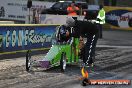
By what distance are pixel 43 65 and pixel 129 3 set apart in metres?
Answer: 58.5

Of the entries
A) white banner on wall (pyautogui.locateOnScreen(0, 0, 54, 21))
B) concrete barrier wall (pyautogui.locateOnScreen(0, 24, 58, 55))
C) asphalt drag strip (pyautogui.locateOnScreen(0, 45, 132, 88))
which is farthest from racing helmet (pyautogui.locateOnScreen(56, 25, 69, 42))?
white banner on wall (pyautogui.locateOnScreen(0, 0, 54, 21))

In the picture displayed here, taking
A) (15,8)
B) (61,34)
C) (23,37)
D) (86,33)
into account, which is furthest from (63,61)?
(15,8)

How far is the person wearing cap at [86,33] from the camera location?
13220 millimetres

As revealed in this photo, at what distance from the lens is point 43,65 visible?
12.9 meters

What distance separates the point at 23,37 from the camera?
59.9ft

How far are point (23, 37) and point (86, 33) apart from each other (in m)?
4.95

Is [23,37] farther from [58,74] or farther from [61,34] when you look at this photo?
[58,74]

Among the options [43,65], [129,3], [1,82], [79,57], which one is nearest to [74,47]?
[79,57]

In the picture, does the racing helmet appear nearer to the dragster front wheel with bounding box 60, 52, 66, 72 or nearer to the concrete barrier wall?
the dragster front wheel with bounding box 60, 52, 66, 72

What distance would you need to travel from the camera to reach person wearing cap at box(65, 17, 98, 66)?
1322 cm

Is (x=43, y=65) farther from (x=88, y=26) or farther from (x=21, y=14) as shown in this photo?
(x=21, y=14)

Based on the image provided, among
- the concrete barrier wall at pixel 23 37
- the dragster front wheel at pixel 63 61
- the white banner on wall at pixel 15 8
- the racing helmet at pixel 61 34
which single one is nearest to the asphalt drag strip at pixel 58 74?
the dragster front wheel at pixel 63 61

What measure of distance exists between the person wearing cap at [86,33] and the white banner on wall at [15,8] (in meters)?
24.5

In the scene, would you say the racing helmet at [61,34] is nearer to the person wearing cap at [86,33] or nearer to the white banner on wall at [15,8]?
the person wearing cap at [86,33]
